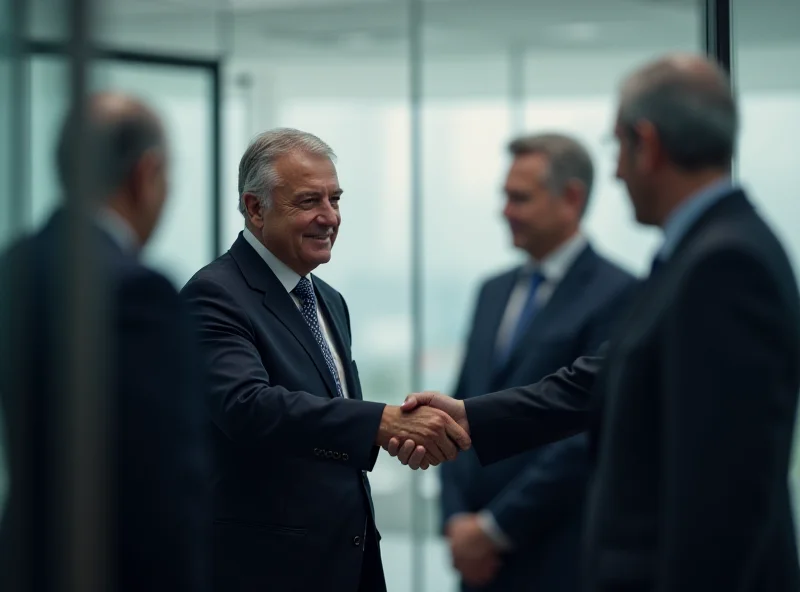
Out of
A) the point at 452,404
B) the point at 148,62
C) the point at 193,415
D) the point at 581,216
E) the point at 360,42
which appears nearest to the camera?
the point at 193,415

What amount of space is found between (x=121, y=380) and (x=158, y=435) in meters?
0.11

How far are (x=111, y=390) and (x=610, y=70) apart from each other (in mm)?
4111

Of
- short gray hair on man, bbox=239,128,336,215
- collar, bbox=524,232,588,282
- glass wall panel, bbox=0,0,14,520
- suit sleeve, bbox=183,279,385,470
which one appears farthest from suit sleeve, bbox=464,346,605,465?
glass wall panel, bbox=0,0,14,520

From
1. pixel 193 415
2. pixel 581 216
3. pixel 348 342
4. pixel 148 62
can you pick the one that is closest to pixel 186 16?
pixel 148 62

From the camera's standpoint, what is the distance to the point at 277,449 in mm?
2742

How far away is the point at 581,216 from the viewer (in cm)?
379

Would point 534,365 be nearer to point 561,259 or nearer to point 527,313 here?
point 527,313

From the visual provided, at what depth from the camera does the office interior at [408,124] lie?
5449mm

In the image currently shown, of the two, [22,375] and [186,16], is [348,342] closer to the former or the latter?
[22,375]

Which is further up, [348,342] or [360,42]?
[360,42]

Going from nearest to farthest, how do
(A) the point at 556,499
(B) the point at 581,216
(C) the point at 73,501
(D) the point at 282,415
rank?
(C) the point at 73,501, (D) the point at 282,415, (A) the point at 556,499, (B) the point at 581,216

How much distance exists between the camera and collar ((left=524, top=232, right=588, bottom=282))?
364 cm

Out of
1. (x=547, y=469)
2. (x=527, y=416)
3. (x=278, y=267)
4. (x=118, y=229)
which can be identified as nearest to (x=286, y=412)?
(x=278, y=267)

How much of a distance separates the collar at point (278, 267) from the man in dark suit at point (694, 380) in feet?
3.39
